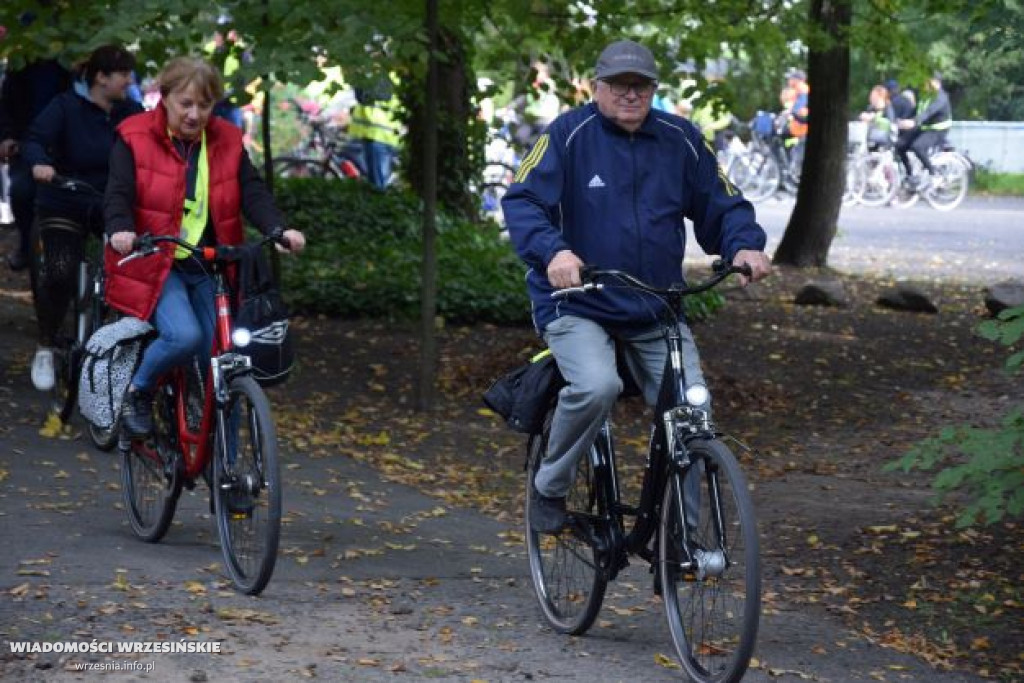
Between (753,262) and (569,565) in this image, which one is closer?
(753,262)

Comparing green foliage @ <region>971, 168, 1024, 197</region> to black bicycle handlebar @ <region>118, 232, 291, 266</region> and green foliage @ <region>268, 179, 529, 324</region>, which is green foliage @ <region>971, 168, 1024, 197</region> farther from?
black bicycle handlebar @ <region>118, 232, 291, 266</region>

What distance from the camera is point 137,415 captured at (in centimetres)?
763

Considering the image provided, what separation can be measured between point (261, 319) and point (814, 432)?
5087 mm

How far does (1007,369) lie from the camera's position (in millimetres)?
7074

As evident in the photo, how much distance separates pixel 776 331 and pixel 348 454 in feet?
18.8

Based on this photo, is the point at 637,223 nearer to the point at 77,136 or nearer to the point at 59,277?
the point at 77,136

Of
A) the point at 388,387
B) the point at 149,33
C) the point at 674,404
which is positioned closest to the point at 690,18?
the point at 388,387

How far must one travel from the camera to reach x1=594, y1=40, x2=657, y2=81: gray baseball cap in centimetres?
610

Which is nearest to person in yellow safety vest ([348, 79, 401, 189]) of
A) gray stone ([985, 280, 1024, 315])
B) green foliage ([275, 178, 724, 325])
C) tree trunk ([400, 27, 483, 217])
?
tree trunk ([400, 27, 483, 217])

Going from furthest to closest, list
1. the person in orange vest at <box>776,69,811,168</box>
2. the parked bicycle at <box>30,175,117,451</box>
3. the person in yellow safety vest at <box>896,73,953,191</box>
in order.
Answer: the person in orange vest at <box>776,69,811,168</box> < the person in yellow safety vest at <box>896,73,953,191</box> < the parked bicycle at <box>30,175,117,451</box>

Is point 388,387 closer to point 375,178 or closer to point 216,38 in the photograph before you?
point 216,38

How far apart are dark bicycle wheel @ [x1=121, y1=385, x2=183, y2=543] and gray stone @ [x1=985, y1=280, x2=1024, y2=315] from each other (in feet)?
31.0

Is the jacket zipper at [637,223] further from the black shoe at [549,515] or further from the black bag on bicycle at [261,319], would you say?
the black bag on bicycle at [261,319]

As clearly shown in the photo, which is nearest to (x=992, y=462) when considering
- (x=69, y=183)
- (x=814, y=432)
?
(x=69, y=183)
